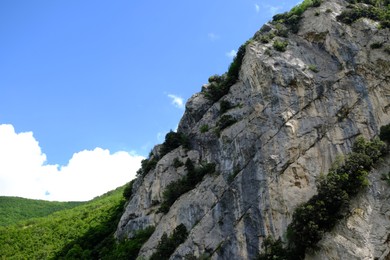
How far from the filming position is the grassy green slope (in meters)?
54.8

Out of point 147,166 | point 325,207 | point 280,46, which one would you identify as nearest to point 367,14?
point 280,46

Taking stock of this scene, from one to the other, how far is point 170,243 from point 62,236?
32.2 metres

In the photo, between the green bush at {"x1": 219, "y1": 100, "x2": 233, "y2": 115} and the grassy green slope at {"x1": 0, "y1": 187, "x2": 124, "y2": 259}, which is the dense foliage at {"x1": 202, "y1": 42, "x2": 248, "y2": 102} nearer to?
the green bush at {"x1": 219, "y1": 100, "x2": 233, "y2": 115}

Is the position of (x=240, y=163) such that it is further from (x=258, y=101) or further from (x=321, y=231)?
(x=321, y=231)

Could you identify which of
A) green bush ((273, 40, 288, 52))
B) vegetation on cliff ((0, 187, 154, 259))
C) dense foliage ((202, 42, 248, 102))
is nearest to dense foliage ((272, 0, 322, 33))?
green bush ((273, 40, 288, 52))

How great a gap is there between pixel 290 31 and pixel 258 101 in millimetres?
16132

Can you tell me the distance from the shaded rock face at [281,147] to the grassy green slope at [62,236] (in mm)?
7433

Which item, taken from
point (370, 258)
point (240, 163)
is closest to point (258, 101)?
point (240, 163)

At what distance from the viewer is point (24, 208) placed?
4173 inches

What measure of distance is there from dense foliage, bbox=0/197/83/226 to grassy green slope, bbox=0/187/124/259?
24893 mm

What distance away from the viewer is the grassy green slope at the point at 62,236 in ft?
180

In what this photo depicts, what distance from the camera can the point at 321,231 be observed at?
3080 centimetres

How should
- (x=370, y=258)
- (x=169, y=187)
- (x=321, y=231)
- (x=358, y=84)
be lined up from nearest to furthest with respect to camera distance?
(x=370, y=258)
(x=321, y=231)
(x=358, y=84)
(x=169, y=187)

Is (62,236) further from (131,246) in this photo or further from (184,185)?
(184,185)
